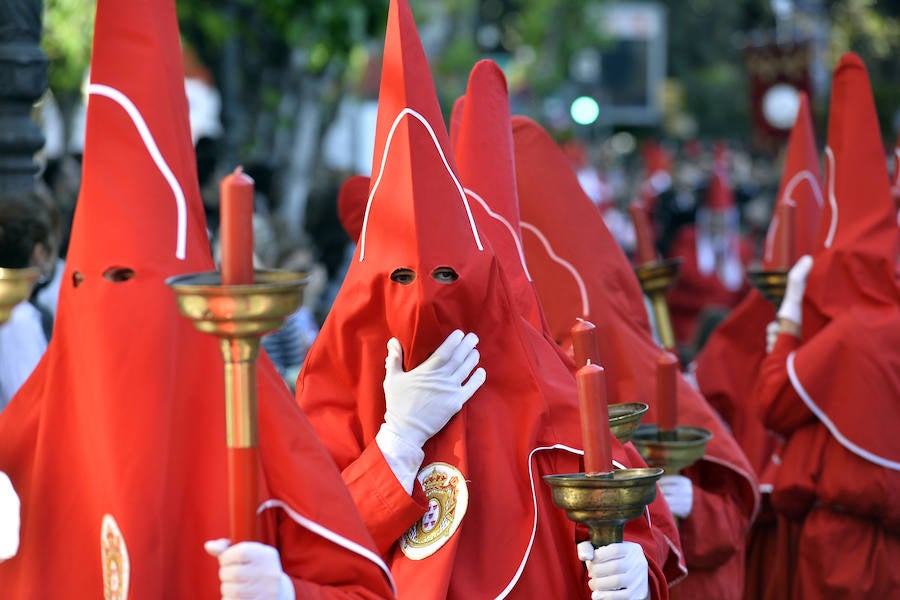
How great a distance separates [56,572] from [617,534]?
1169 mm

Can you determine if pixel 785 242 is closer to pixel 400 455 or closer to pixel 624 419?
pixel 624 419

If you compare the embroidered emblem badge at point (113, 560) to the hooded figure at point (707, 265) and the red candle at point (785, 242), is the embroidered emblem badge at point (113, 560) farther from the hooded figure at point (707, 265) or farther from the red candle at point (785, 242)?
the hooded figure at point (707, 265)

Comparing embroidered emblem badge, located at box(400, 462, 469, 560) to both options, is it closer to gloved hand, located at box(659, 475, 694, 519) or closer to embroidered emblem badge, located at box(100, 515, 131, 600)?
embroidered emblem badge, located at box(100, 515, 131, 600)

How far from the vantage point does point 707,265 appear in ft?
44.4

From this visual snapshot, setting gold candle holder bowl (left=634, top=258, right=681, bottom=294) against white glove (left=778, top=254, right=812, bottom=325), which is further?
gold candle holder bowl (left=634, top=258, right=681, bottom=294)

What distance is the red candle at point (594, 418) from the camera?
321 cm

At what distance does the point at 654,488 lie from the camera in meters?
3.26

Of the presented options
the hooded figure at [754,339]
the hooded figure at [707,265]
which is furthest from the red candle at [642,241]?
the hooded figure at [707,265]

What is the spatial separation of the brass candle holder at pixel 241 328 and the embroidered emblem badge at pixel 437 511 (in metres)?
1.11

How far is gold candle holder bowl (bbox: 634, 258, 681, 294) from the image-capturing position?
19.8 feet

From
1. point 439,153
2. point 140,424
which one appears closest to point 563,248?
point 439,153

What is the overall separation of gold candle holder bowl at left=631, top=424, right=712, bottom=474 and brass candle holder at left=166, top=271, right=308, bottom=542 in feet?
7.61

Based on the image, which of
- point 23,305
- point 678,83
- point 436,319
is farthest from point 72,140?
point 678,83

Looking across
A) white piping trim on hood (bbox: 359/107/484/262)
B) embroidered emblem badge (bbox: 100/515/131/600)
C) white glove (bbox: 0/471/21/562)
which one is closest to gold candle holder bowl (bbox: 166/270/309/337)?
embroidered emblem badge (bbox: 100/515/131/600)
